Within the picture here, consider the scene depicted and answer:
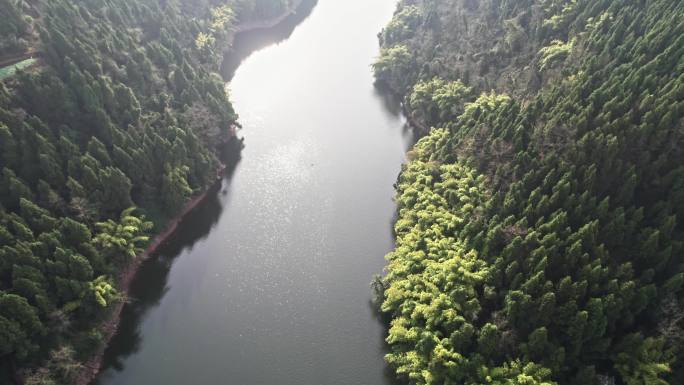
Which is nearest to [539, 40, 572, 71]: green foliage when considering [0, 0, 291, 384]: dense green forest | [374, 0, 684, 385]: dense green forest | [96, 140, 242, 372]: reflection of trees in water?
[374, 0, 684, 385]: dense green forest

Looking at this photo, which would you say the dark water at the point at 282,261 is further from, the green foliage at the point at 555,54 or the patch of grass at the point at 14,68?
the patch of grass at the point at 14,68

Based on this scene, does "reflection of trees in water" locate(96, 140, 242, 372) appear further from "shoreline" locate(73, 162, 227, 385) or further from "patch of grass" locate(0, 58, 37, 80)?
"patch of grass" locate(0, 58, 37, 80)

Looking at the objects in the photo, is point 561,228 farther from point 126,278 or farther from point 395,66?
point 395,66

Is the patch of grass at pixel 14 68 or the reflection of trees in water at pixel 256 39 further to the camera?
the reflection of trees in water at pixel 256 39

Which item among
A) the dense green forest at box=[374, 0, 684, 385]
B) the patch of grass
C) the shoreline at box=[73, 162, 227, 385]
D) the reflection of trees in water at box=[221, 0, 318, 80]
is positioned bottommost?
the dense green forest at box=[374, 0, 684, 385]

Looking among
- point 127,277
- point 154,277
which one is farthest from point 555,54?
point 127,277

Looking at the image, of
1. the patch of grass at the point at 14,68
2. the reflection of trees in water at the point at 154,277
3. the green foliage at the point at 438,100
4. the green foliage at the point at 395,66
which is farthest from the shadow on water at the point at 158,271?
the green foliage at the point at 395,66
